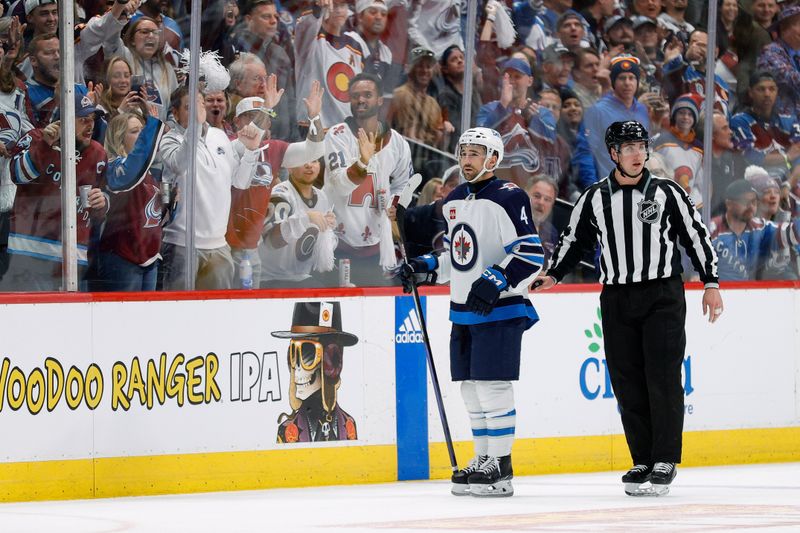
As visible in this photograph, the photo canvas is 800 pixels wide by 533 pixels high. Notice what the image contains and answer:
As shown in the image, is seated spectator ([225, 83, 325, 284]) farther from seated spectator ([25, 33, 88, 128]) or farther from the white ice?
the white ice

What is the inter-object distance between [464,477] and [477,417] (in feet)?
0.75

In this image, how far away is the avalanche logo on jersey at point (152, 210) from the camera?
20.9ft

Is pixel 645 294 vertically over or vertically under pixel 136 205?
under

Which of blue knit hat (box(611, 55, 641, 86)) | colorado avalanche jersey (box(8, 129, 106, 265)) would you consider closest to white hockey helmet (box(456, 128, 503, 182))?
colorado avalanche jersey (box(8, 129, 106, 265))

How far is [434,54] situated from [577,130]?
0.89 metres

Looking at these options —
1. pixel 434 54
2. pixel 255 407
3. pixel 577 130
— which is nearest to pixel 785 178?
pixel 577 130

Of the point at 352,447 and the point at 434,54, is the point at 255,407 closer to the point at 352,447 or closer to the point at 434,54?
the point at 352,447

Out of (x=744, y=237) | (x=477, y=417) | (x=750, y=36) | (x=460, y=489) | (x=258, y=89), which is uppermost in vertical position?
(x=750, y=36)

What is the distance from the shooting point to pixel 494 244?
5680mm

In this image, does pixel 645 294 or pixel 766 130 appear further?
pixel 766 130

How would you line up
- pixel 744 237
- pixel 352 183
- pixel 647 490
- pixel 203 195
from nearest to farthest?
pixel 647 490, pixel 203 195, pixel 352 183, pixel 744 237

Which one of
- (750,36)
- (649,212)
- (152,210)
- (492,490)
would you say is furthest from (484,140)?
(750,36)

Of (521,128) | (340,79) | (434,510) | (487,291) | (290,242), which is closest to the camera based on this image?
(434,510)

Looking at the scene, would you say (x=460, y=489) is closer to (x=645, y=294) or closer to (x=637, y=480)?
(x=637, y=480)
